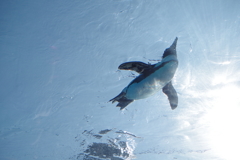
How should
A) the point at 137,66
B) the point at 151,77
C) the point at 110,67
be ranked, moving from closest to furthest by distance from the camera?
the point at 151,77 < the point at 137,66 < the point at 110,67

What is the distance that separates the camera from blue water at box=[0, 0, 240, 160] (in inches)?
200

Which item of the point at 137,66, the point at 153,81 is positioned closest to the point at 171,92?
the point at 153,81

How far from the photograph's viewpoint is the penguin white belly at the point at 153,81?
2.23m

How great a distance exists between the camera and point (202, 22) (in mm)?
5090

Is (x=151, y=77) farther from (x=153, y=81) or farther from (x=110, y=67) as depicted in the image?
(x=110, y=67)

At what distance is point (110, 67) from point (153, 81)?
435 centimetres

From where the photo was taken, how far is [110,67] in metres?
6.44

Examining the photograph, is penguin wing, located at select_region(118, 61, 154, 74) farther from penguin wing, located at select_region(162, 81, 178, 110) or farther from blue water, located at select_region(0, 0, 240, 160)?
blue water, located at select_region(0, 0, 240, 160)

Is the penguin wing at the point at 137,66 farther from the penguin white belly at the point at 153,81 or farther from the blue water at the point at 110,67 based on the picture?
the blue water at the point at 110,67

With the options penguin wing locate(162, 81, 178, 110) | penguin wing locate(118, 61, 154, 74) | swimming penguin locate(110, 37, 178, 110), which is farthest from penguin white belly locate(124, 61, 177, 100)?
penguin wing locate(162, 81, 178, 110)

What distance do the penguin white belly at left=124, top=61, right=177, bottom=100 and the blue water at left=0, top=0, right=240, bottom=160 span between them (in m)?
3.41

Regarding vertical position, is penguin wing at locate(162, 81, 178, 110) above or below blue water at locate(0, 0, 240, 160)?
below

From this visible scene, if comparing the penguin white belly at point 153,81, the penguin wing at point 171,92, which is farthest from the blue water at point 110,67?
the penguin white belly at point 153,81

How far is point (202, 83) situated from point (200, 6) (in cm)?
385
